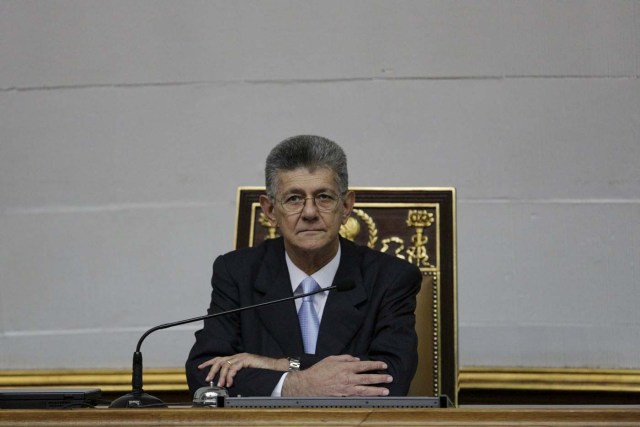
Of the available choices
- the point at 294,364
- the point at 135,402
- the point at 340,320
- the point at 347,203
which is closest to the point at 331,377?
the point at 294,364

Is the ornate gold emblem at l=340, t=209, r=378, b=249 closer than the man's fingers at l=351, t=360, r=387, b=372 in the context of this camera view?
No

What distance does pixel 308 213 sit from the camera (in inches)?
106

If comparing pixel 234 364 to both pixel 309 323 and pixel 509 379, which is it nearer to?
pixel 309 323

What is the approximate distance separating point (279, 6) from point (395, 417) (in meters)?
Answer: 2.67

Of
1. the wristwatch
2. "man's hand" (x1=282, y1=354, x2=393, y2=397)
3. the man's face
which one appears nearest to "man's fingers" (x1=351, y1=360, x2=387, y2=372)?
"man's hand" (x1=282, y1=354, x2=393, y2=397)

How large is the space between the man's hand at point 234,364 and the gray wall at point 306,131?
1.35 meters

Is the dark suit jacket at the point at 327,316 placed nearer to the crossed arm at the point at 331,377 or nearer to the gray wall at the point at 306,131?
the crossed arm at the point at 331,377

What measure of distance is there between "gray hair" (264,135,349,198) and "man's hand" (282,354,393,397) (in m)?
0.51

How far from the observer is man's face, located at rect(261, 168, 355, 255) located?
2691 millimetres

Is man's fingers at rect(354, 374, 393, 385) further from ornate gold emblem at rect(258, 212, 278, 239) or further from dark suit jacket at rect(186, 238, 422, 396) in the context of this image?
ornate gold emblem at rect(258, 212, 278, 239)

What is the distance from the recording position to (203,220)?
3.93m

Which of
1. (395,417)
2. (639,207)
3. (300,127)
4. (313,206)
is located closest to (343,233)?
(313,206)

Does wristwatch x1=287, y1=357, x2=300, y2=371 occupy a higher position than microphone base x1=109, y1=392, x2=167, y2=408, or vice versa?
wristwatch x1=287, y1=357, x2=300, y2=371

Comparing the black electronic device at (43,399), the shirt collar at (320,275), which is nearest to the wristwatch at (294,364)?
the shirt collar at (320,275)
